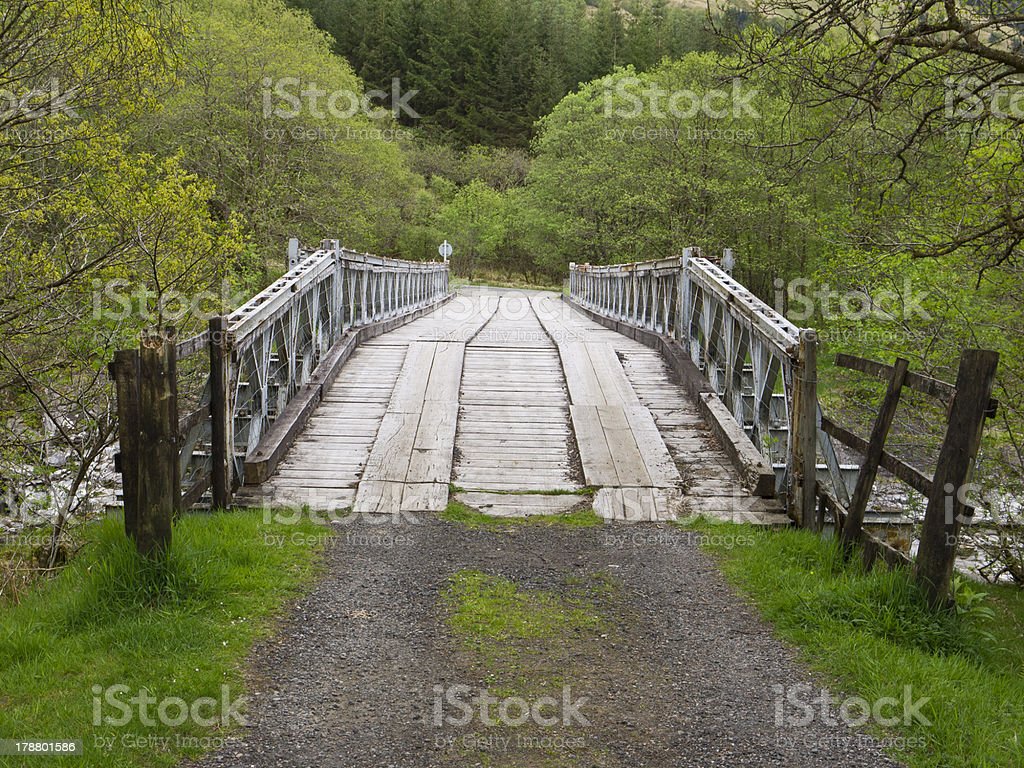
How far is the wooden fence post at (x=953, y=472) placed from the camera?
402 cm

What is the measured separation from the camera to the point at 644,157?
101 feet

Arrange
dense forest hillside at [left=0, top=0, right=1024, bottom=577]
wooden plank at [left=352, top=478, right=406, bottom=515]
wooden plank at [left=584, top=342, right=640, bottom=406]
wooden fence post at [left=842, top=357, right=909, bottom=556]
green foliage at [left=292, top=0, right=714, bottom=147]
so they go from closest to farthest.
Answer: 1. wooden fence post at [left=842, top=357, right=909, bottom=556]
2. wooden plank at [left=352, top=478, right=406, bottom=515]
3. dense forest hillside at [left=0, top=0, right=1024, bottom=577]
4. wooden plank at [left=584, top=342, right=640, bottom=406]
5. green foliage at [left=292, top=0, right=714, bottom=147]

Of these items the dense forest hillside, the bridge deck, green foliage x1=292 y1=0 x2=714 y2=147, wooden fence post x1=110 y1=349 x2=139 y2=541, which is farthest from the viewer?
green foliage x1=292 y1=0 x2=714 y2=147

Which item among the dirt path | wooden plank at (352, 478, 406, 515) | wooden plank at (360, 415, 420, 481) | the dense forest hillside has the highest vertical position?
the dense forest hillside

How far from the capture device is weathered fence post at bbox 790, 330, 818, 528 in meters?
5.48

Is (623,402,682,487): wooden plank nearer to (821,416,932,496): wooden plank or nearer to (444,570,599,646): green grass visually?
(821,416,932,496): wooden plank

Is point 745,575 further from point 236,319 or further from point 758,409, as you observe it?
point 236,319

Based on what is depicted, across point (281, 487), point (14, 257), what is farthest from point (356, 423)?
point (14, 257)

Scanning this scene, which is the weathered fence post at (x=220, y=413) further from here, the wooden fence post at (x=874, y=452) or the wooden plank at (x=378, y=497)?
the wooden fence post at (x=874, y=452)

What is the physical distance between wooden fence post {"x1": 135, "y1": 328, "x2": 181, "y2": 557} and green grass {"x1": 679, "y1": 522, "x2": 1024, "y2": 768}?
10.5ft

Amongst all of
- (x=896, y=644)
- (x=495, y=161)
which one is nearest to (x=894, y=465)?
(x=896, y=644)

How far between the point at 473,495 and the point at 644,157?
2683cm

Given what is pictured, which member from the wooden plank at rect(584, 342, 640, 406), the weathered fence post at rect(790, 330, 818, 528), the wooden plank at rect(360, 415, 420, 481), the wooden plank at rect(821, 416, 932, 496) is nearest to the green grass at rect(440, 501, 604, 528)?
the wooden plank at rect(360, 415, 420, 481)

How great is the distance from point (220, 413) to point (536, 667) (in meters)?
2.86
